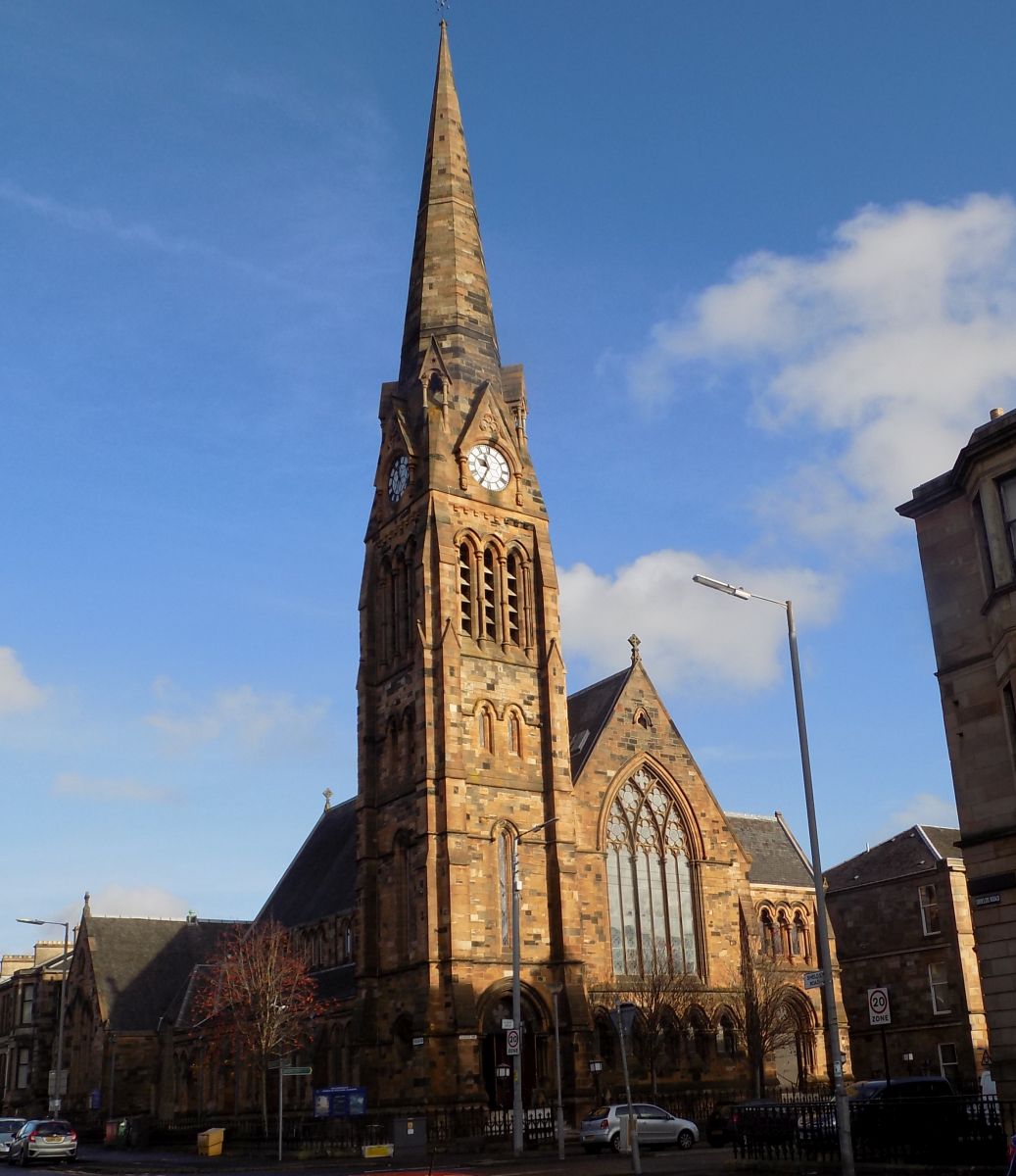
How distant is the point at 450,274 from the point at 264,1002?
31709mm

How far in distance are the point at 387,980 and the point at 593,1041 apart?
25.4 ft

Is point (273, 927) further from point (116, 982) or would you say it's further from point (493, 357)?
point (493, 357)

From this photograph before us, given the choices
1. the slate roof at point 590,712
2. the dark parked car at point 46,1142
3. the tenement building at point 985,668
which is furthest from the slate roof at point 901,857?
the dark parked car at point 46,1142

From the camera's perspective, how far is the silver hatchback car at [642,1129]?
117 ft

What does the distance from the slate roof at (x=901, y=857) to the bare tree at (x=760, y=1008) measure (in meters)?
8.78

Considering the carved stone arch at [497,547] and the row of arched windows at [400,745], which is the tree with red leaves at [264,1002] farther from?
the carved stone arch at [497,547]

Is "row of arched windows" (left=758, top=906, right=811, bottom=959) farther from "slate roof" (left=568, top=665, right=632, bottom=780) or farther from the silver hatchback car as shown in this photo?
the silver hatchback car

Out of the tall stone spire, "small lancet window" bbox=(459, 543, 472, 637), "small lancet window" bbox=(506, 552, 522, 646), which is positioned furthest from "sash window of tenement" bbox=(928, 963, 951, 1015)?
the tall stone spire

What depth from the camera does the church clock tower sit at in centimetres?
4416

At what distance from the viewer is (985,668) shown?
2670 centimetres

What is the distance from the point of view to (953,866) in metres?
53.5

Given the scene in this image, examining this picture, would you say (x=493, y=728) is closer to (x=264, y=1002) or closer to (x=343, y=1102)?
(x=264, y=1002)

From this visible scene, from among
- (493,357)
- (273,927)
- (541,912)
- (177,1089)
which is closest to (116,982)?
(177,1089)

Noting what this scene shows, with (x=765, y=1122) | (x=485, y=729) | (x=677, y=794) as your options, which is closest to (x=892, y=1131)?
(x=765, y=1122)
